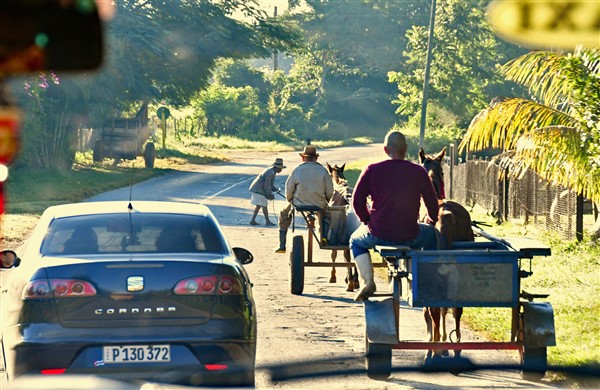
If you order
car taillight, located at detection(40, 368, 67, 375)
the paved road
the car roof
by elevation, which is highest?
the car roof

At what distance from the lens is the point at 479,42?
6012cm

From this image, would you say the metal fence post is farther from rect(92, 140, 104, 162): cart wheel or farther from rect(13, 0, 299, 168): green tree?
rect(92, 140, 104, 162): cart wheel

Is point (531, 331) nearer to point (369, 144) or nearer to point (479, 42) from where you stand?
point (479, 42)

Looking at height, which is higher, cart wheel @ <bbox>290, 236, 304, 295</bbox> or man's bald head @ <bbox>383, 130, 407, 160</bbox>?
man's bald head @ <bbox>383, 130, 407, 160</bbox>

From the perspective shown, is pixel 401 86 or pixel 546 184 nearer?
pixel 546 184

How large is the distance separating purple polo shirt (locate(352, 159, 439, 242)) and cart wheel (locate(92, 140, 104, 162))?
40.4 m

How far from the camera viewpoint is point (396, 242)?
9648 millimetres

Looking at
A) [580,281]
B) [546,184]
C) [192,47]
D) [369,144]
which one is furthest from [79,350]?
[369,144]

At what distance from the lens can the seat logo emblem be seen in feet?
24.5

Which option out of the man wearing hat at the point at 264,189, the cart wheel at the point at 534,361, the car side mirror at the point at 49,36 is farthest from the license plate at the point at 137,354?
the man wearing hat at the point at 264,189

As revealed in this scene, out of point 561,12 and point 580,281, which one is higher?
point 561,12

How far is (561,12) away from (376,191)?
27.3ft

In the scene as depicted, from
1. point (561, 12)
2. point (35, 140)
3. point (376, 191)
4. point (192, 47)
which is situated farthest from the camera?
point (192, 47)

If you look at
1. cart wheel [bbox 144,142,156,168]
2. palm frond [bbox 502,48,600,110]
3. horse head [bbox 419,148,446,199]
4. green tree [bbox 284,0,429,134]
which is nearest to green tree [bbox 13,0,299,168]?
cart wheel [bbox 144,142,156,168]
